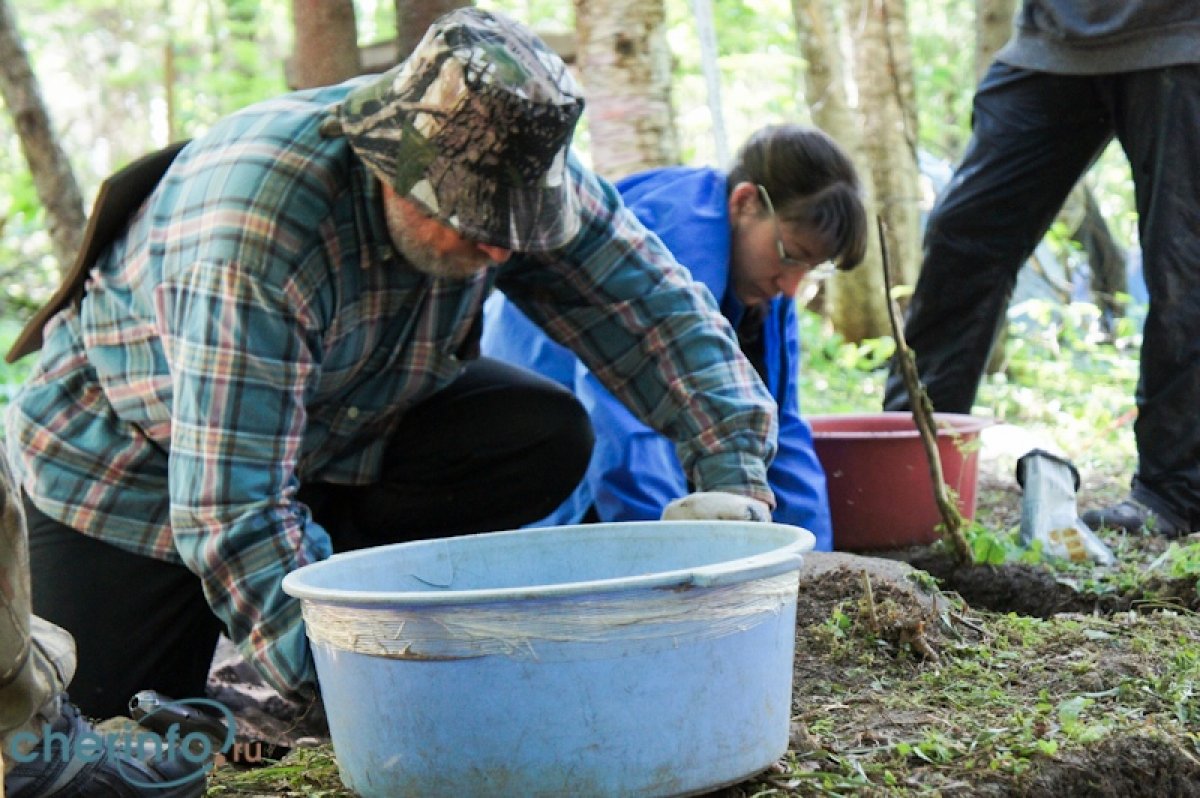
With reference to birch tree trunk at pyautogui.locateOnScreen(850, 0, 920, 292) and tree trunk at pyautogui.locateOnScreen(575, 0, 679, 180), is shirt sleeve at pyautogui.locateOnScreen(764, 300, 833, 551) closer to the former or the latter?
A: tree trunk at pyautogui.locateOnScreen(575, 0, 679, 180)

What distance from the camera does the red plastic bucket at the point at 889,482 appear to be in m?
3.30

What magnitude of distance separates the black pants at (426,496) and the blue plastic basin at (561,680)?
40.1 inches

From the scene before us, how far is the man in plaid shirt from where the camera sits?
188 cm

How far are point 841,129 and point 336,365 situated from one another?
530 cm

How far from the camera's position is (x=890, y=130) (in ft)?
23.8

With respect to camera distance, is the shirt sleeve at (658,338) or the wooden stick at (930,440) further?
the wooden stick at (930,440)

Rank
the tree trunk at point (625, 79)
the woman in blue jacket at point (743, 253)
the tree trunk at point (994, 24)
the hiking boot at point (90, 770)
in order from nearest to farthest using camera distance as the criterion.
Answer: the hiking boot at point (90, 770)
the woman in blue jacket at point (743, 253)
the tree trunk at point (625, 79)
the tree trunk at point (994, 24)

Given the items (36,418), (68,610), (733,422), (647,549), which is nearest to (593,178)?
(733,422)

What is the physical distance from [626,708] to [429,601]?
0.25 meters

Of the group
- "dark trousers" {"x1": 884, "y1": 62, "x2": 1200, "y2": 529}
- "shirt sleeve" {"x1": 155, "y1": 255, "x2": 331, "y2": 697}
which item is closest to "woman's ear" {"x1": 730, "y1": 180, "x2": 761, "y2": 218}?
"dark trousers" {"x1": 884, "y1": 62, "x2": 1200, "y2": 529}

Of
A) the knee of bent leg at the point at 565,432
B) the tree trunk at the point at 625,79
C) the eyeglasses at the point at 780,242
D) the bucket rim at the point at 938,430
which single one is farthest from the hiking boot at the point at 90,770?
the tree trunk at the point at 625,79

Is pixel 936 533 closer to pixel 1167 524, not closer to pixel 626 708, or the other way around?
pixel 1167 524

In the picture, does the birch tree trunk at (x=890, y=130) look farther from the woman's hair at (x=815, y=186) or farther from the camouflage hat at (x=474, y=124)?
the camouflage hat at (x=474, y=124)

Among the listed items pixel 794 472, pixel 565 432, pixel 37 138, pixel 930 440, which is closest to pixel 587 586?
pixel 565 432
